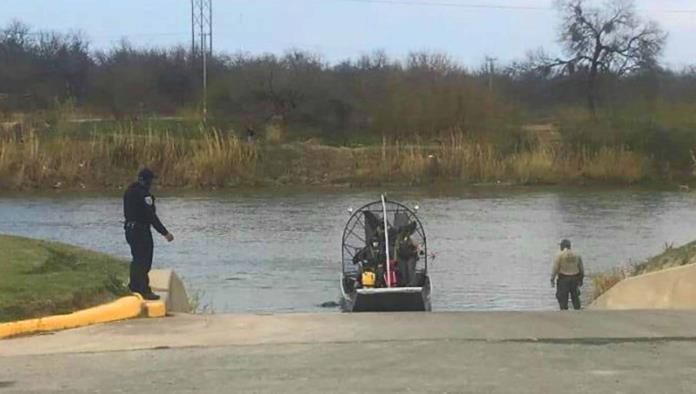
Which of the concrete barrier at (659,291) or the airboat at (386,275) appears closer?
the concrete barrier at (659,291)

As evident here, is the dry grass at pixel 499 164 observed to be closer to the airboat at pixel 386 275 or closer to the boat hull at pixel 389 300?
the airboat at pixel 386 275

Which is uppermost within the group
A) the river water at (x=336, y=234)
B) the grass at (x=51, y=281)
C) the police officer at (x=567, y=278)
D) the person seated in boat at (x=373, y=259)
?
the grass at (x=51, y=281)

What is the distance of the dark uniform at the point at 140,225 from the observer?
11.6m

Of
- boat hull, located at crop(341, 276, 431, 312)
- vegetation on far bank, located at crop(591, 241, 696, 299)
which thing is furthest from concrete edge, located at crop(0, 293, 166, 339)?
vegetation on far bank, located at crop(591, 241, 696, 299)

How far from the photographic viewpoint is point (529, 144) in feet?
205

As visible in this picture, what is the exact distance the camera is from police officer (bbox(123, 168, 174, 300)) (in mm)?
11625

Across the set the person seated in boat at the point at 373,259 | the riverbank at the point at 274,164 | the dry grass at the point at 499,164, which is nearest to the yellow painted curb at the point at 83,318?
the person seated in boat at the point at 373,259

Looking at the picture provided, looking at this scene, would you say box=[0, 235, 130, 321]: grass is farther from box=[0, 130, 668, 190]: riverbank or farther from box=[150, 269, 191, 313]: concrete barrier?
box=[0, 130, 668, 190]: riverbank

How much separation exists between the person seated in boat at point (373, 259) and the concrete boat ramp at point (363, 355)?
17.1ft

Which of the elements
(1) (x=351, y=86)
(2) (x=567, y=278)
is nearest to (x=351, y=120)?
(1) (x=351, y=86)

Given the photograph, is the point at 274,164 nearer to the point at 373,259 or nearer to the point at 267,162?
the point at 267,162

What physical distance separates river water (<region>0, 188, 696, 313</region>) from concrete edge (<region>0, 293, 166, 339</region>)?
7.99 meters

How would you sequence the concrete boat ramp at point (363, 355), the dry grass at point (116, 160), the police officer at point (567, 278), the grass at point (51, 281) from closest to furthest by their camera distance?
1. the concrete boat ramp at point (363, 355)
2. the grass at point (51, 281)
3. the police officer at point (567, 278)
4. the dry grass at point (116, 160)

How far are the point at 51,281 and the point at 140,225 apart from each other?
114 cm
